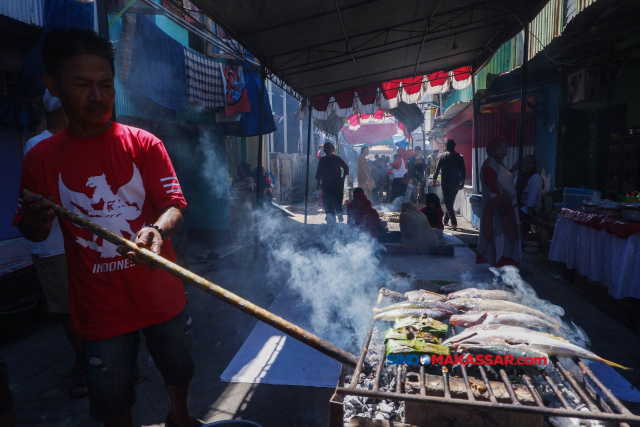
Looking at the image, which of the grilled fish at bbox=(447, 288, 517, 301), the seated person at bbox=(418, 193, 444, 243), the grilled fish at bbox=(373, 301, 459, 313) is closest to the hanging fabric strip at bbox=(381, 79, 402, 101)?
the seated person at bbox=(418, 193, 444, 243)

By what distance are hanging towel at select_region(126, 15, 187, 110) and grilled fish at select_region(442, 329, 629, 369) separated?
6.43 metres

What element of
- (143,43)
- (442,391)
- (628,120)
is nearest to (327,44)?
(143,43)

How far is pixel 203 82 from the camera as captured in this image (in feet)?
25.8

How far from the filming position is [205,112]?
29.8ft

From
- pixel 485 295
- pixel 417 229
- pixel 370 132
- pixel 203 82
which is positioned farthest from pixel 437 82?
pixel 370 132

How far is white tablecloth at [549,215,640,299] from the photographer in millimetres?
4258

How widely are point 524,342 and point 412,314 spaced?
78cm

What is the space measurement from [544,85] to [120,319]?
34.2 feet

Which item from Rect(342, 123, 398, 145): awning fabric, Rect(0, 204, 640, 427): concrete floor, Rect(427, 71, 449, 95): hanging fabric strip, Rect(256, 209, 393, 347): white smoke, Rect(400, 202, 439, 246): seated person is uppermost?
Rect(342, 123, 398, 145): awning fabric

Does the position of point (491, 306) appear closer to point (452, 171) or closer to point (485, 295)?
point (485, 295)

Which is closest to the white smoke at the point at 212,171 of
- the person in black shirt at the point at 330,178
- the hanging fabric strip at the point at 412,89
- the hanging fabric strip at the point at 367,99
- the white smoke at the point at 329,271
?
the white smoke at the point at 329,271

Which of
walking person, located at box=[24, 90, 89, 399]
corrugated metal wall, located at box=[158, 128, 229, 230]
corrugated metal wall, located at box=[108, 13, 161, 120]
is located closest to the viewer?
walking person, located at box=[24, 90, 89, 399]

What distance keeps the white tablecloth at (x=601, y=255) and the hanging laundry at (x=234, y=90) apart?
670cm

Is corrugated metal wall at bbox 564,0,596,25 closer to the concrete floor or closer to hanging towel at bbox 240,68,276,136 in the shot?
the concrete floor
